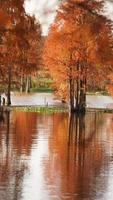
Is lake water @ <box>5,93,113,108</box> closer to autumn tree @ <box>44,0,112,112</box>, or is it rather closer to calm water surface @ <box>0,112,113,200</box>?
autumn tree @ <box>44,0,112,112</box>

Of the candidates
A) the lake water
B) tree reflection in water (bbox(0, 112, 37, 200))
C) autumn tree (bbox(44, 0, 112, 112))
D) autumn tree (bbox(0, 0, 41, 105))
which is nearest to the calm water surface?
tree reflection in water (bbox(0, 112, 37, 200))

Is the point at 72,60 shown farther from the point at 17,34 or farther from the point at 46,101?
the point at 46,101

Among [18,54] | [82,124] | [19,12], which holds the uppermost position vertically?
[19,12]

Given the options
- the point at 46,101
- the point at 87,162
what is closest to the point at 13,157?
the point at 87,162

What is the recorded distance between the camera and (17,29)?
29.7m

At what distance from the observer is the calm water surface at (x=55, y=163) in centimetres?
1169

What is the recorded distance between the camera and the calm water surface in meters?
11.7

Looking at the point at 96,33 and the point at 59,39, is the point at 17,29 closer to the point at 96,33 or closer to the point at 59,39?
the point at 59,39

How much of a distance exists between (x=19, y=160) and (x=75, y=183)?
344 cm

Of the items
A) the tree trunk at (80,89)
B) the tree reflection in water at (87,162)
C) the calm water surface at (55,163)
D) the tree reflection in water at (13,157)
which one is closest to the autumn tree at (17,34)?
the tree reflection in water at (13,157)

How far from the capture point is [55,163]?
1576 cm

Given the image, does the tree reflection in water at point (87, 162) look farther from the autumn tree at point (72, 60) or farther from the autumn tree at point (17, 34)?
the autumn tree at point (72, 60)

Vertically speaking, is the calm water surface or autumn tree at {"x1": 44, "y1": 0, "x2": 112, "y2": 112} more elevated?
autumn tree at {"x1": 44, "y1": 0, "x2": 112, "y2": 112}

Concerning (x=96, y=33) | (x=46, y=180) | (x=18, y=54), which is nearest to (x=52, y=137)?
(x=46, y=180)
